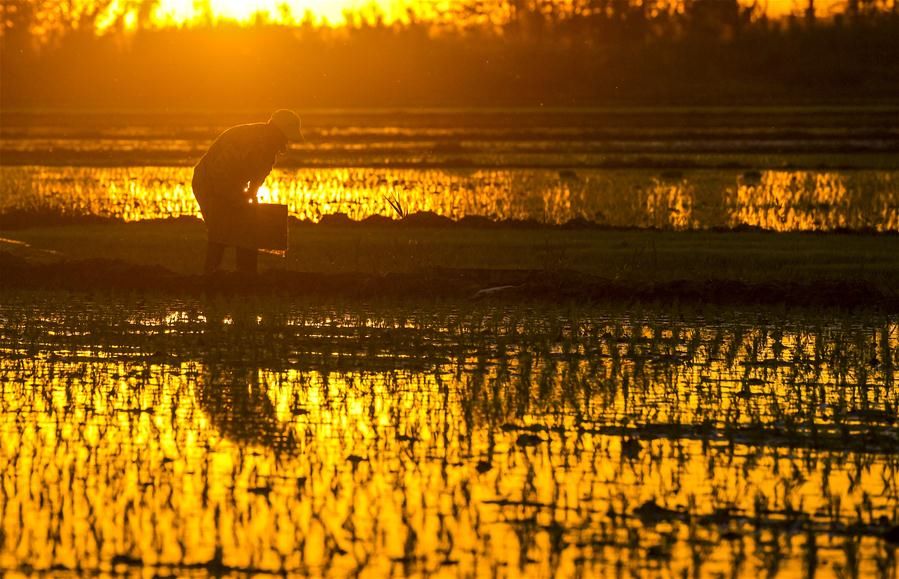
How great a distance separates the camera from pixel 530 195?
2259cm

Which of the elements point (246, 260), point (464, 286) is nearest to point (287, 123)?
point (246, 260)

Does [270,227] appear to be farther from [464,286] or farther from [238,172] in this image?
[464,286]

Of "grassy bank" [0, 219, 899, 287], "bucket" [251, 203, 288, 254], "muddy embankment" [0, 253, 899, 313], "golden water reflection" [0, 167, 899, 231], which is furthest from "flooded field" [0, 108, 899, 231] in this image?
"bucket" [251, 203, 288, 254]

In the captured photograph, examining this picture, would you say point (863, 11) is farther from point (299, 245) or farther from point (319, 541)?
point (319, 541)

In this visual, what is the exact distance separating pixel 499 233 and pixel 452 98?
30.4m

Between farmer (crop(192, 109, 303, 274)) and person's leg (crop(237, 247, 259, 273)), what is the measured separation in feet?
→ 0.87

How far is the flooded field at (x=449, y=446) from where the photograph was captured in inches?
219

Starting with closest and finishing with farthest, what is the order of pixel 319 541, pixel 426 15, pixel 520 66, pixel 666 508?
1. pixel 319 541
2. pixel 666 508
3. pixel 520 66
4. pixel 426 15

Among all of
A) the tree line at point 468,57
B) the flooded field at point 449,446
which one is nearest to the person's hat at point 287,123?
the flooded field at point 449,446

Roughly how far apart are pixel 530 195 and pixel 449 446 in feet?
51.4

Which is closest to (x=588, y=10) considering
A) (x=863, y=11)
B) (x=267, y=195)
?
(x=863, y=11)

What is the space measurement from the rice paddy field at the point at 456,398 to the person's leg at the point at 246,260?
0.61 feet

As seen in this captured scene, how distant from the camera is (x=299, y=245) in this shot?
16281 mm

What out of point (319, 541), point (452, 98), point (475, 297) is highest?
point (452, 98)
